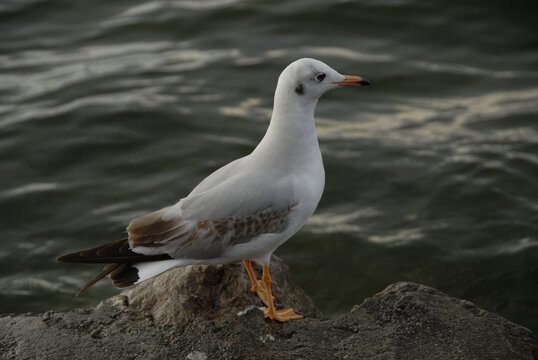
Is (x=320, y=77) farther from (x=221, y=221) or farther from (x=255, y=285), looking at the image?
(x=255, y=285)

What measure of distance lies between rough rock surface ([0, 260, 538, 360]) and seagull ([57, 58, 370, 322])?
256 mm

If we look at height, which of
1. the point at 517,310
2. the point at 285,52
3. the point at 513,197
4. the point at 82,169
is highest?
the point at 285,52

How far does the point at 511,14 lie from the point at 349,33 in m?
2.81

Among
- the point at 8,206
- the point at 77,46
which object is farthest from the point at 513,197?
the point at 77,46

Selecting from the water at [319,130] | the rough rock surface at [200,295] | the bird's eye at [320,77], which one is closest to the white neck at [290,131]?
the bird's eye at [320,77]

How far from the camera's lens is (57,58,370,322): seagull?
4602 mm

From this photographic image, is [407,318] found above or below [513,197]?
above

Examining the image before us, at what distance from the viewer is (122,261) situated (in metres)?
4.55

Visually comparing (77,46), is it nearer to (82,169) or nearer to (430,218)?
(82,169)

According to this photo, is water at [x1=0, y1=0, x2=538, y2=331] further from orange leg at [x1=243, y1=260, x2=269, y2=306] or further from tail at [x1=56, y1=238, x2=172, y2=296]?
tail at [x1=56, y1=238, x2=172, y2=296]

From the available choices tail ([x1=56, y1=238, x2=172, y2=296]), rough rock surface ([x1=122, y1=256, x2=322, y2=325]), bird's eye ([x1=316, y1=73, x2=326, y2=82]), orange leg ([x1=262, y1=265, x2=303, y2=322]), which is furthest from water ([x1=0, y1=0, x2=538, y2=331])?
bird's eye ([x1=316, y1=73, x2=326, y2=82])

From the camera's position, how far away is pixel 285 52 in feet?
38.2

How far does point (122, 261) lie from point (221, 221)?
26.8 inches

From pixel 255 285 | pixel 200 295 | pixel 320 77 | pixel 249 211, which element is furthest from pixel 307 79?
pixel 200 295
